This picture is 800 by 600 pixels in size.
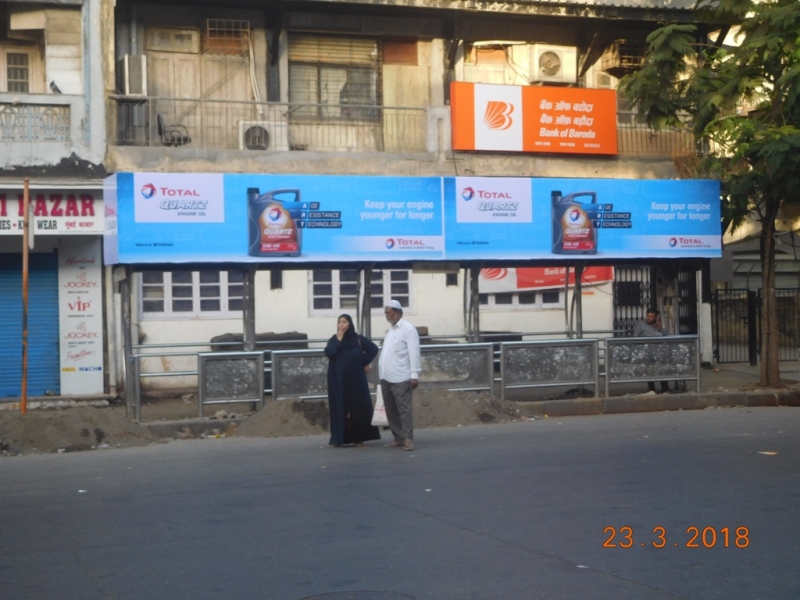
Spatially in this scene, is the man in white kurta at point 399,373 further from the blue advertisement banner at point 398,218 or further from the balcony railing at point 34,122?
the balcony railing at point 34,122

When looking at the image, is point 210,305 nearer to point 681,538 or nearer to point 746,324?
point 746,324

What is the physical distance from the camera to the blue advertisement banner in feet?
50.9

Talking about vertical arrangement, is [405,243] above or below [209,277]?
above

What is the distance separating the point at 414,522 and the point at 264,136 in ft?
43.8

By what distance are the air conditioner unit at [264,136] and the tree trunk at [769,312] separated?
8899mm

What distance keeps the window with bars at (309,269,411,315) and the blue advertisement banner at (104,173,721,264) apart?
18.2ft

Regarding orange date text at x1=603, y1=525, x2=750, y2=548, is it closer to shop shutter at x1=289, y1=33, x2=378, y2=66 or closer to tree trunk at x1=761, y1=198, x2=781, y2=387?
tree trunk at x1=761, y1=198, x2=781, y2=387

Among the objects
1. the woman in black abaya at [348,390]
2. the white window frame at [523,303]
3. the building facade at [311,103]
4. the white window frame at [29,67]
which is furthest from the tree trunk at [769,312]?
the white window frame at [29,67]

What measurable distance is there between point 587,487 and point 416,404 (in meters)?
6.44

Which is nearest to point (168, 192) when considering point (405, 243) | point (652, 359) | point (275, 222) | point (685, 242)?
point (275, 222)

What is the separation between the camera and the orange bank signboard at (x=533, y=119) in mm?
19797

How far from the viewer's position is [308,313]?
22500mm

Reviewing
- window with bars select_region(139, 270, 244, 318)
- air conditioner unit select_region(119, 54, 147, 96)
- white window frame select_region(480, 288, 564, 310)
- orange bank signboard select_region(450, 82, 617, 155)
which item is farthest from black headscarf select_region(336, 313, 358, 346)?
white window frame select_region(480, 288, 564, 310)

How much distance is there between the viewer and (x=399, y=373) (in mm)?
12453
